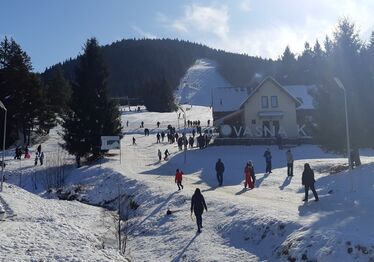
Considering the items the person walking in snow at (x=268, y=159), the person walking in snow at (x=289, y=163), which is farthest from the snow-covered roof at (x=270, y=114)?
the person walking in snow at (x=289, y=163)

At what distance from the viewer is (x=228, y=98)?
64.6 meters

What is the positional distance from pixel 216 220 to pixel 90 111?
88.4ft

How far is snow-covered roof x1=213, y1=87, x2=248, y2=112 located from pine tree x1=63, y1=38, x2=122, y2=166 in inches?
806

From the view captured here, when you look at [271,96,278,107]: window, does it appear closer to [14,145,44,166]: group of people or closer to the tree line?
the tree line

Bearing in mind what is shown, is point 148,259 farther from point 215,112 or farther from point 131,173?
point 215,112

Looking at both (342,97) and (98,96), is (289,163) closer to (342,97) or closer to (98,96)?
(342,97)

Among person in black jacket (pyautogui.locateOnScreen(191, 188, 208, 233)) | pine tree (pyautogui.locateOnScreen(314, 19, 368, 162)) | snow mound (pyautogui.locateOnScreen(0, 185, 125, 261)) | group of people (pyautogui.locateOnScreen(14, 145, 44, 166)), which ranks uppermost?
pine tree (pyautogui.locateOnScreen(314, 19, 368, 162))

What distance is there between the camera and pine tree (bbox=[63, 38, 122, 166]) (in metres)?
44.1

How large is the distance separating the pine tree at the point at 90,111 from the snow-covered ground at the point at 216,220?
8.89m

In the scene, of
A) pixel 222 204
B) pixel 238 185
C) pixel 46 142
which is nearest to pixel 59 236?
pixel 222 204

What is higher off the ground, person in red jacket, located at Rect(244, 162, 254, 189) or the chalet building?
the chalet building

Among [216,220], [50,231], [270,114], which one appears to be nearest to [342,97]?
[216,220]

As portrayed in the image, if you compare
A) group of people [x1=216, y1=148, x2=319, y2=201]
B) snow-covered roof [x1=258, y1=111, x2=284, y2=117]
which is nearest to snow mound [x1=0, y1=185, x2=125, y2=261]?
group of people [x1=216, y1=148, x2=319, y2=201]

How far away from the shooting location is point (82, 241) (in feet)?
61.9
